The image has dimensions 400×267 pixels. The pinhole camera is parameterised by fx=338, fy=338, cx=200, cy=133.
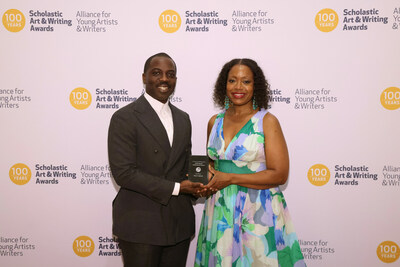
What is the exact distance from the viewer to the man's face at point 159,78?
2.10 m

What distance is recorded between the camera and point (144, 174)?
6.51ft

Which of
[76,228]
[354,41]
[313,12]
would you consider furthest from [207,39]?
[76,228]

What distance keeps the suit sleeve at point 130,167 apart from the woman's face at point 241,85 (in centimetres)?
70

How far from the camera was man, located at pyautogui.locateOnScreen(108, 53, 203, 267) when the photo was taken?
1985 mm

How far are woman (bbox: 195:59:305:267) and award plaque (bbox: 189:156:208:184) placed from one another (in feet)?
0.26

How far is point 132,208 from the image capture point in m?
2.03

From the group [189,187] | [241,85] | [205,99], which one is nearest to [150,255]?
[189,187]

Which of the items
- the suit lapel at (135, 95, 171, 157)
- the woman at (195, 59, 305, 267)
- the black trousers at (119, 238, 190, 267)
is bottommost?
the black trousers at (119, 238, 190, 267)

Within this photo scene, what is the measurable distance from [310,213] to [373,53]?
1.44 m

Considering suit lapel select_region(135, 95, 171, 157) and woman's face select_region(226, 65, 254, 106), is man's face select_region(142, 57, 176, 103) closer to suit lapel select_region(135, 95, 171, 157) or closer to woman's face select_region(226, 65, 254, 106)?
suit lapel select_region(135, 95, 171, 157)

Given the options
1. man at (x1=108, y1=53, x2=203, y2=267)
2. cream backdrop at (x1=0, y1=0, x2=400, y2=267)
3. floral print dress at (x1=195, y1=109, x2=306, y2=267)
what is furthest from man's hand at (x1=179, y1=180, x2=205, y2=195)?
cream backdrop at (x1=0, y1=0, x2=400, y2=267)

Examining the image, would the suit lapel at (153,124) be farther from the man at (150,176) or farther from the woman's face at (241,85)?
the woman's face at (241,85)

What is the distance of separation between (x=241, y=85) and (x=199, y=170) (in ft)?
2.14

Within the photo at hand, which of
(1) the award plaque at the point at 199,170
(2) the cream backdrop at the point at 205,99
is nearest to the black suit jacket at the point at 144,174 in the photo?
(1) the award plaque at the point at 199,170
